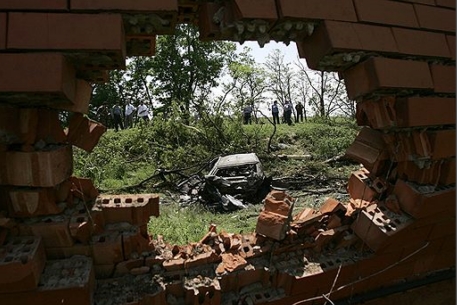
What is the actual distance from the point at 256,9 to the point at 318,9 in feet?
1.28

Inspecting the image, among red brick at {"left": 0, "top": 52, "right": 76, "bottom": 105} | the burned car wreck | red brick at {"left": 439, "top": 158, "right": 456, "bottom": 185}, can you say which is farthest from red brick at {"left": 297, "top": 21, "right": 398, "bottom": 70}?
the burned car wreck

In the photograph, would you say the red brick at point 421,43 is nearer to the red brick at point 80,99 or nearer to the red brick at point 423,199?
the red brick at point 423,199

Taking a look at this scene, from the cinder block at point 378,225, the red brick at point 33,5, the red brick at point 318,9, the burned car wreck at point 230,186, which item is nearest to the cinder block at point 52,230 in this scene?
the red brick at point 33,5

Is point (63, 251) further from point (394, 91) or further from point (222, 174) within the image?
point (222, 174)

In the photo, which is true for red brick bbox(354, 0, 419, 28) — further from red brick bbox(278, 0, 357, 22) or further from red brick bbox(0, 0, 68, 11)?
red brick bbox(0, 0, 68, 11)

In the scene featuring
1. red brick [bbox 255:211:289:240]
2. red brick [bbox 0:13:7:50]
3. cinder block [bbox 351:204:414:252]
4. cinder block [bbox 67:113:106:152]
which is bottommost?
cinder block [bbox 351:204:414:252]

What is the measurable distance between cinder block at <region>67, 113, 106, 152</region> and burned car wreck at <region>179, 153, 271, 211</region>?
4.74 metres

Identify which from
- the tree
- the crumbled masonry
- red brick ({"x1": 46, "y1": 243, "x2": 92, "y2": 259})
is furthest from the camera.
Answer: the tree

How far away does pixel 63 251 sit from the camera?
2.11m

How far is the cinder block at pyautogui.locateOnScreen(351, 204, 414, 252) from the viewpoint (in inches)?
98.0

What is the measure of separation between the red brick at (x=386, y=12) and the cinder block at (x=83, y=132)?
170 cm

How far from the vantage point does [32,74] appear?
69.4 inches

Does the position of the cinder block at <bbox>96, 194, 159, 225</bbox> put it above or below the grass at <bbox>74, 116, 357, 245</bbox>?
below

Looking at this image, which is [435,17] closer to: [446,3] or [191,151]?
[446,3]
